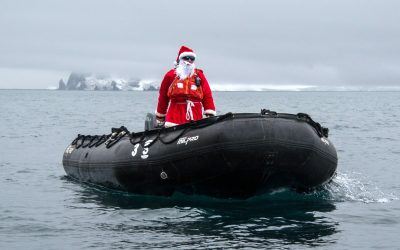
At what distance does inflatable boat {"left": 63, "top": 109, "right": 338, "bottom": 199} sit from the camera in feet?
37.2

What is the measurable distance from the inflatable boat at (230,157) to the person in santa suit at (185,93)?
2.39 feet

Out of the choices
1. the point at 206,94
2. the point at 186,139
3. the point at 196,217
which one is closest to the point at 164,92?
the point at 206,94

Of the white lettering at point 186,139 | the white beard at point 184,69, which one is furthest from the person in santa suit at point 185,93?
A: the white lettering at point 186,139

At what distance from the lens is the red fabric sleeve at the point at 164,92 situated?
43.1 feet

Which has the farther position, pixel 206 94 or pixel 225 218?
pixel 206 94


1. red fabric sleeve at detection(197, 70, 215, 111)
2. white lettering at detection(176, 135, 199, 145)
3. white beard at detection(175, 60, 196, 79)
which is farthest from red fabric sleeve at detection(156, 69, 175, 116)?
white lettering at detection(176, 135, 199, 145)

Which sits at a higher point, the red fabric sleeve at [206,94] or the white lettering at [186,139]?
the red fabric sleeve at [206,94]

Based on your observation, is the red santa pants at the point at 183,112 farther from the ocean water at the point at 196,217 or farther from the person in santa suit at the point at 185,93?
the ocean water at the point at 196,217

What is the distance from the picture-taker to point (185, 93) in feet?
42.3

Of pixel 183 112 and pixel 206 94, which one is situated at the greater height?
pixel 206 94

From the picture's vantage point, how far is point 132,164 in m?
12.7

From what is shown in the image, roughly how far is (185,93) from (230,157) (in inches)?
80.1

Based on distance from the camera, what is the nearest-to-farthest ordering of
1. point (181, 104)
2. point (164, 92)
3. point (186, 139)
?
point (186, 139) < point (181, 104) < point (164, 92)

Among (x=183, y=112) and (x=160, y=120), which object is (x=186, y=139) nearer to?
(x=183, y=112)
